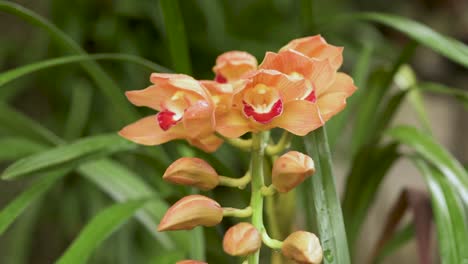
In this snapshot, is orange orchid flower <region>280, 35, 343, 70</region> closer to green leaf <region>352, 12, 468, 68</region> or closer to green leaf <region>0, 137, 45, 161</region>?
green leaf <region>352, 12, 468, 68</region>

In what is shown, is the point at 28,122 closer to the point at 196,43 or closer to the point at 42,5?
the point at 196,43

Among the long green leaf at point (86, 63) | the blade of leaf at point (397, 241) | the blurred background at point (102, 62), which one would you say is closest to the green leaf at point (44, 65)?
the long green leaf at point (86, 63)

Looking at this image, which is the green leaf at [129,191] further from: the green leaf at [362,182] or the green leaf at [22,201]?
the green leaf at [362,182]

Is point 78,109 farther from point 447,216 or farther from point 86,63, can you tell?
point 447,216

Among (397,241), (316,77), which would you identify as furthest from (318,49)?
(397,241)

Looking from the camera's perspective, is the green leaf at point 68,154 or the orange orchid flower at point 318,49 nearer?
the orange orchid flower at point 318,49

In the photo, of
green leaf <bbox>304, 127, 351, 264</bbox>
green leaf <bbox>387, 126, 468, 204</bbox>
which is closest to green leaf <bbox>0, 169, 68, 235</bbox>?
green leaf <bbox>304, 127, 351, 264</bbox>

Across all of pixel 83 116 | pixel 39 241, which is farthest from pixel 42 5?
pixel 39 241
